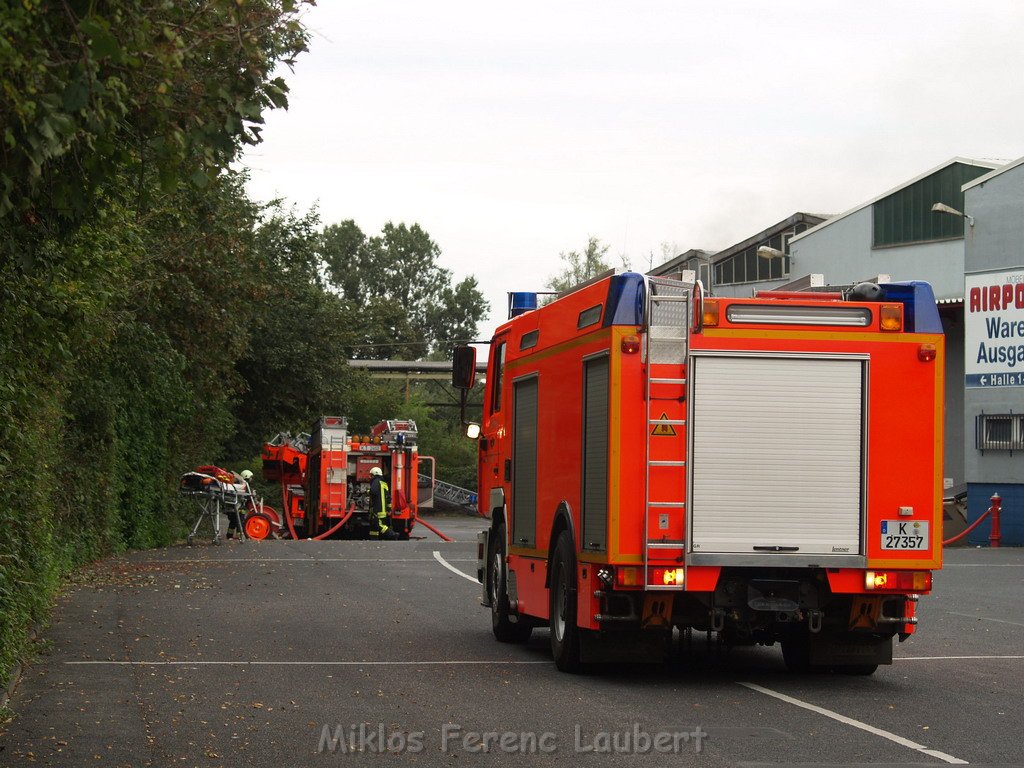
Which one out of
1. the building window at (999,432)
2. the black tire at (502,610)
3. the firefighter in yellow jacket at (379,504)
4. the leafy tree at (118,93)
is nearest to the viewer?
the leafy tree at (118,93)

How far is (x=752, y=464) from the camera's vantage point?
436 inches

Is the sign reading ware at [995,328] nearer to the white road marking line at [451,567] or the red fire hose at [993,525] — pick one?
the red fire hose at [993,525]

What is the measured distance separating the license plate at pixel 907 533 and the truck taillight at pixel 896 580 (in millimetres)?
189

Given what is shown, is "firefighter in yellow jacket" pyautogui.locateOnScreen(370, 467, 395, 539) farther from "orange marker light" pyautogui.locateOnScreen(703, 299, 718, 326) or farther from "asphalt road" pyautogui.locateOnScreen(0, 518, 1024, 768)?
"orange marker light" pyautogui.locateOnScreen(703, 299, 718, 326)

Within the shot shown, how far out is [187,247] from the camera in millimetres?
26281

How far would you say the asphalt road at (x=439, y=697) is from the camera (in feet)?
27.6

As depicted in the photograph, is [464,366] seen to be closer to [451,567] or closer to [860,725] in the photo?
[860,725]

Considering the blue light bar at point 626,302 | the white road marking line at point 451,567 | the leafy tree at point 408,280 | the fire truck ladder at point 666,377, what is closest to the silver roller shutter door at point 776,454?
the fire truck ladder at point 666,377

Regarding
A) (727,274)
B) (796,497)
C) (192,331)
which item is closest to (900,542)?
(796,497)

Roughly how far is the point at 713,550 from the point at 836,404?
142 cm

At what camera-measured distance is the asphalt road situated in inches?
331

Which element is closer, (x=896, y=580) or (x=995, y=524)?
(x=896, y=580)

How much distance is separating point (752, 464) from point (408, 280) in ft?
341

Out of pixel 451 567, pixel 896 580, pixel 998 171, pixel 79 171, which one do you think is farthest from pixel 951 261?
pixel 79 171
